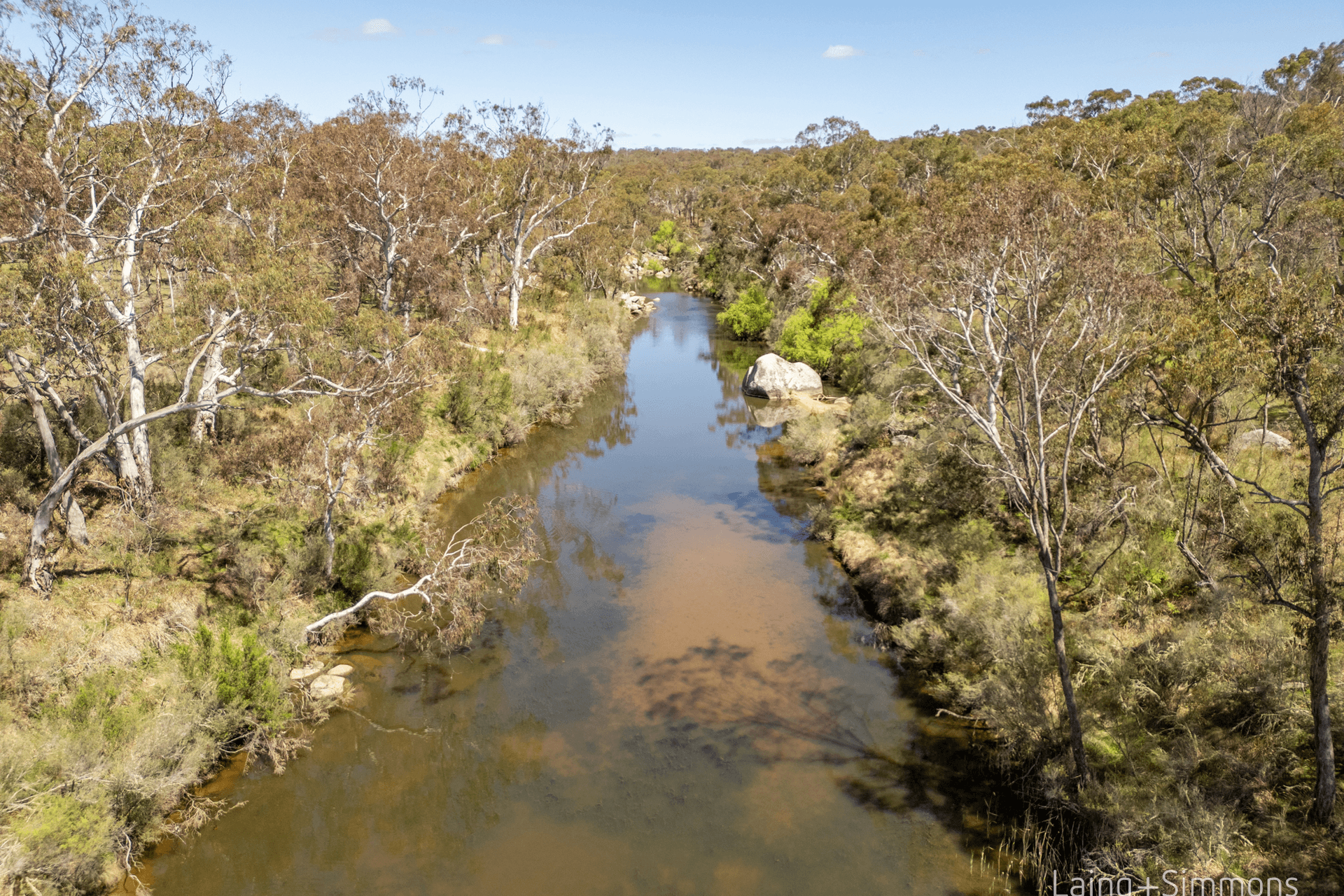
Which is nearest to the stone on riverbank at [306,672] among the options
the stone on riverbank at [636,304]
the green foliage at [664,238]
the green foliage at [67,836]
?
the green foliage at [67,836]

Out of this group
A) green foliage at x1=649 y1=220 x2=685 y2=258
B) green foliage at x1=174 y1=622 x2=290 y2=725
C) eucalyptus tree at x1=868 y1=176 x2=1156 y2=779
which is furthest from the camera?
green foliage at x1=649 y1=220 x2=685 y2=258

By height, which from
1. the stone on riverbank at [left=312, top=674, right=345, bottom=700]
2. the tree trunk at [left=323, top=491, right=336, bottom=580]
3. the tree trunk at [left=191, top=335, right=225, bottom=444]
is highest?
the tree trunk at [left=191, top=335, right=225, bottom=444]

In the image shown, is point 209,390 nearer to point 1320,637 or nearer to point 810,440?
point 810,440

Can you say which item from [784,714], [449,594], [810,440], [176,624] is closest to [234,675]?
[176,624]

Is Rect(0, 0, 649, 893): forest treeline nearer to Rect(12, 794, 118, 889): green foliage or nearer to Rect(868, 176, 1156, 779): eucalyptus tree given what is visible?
Rect(12, 794, 118, 889): green foliage

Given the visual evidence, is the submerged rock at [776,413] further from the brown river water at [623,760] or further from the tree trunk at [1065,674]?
the tree trunk at [1065,674]

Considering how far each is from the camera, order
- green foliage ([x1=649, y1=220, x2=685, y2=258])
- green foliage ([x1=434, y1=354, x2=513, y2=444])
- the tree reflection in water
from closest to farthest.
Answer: the tree reflection in water < green foliage ([x1=434, y1=354, x2=513, y2=444]) < green foliage ([x1=649, y1=220, x2=685, y2=258])

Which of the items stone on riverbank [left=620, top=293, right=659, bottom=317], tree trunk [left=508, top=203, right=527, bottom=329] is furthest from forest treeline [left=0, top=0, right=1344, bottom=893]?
stone on riverbank [left=620, top=293, right=659, bottom=317]
